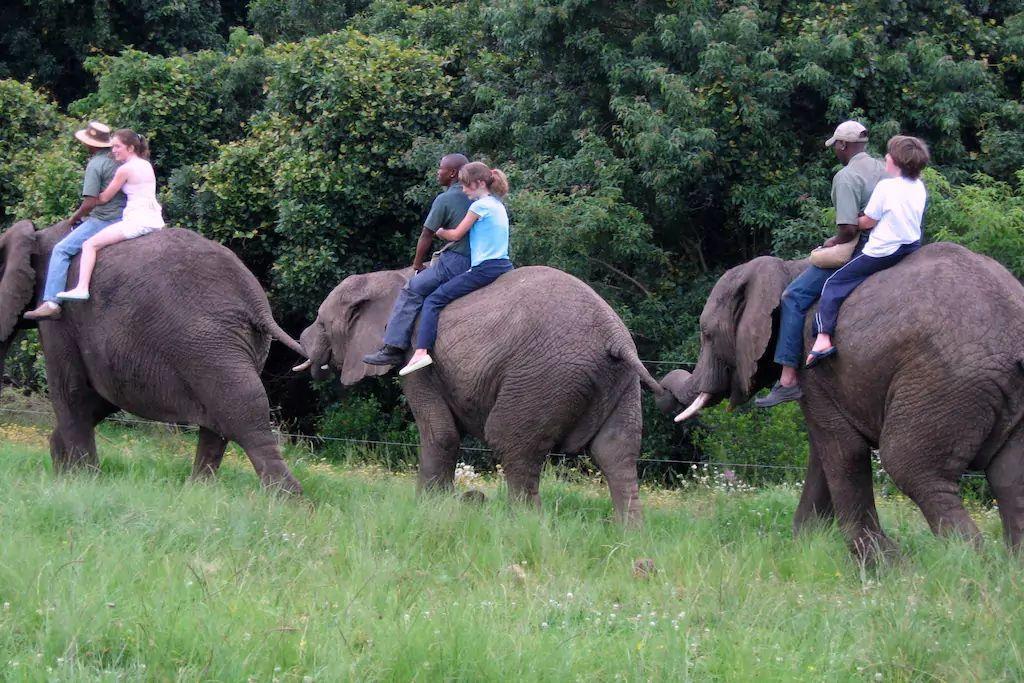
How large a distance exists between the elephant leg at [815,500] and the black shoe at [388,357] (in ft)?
9.26

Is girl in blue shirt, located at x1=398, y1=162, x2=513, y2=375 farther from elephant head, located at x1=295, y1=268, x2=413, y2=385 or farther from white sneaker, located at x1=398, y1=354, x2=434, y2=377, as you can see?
elephant head, located at x1=295, y1=268, x2=413, y2=385

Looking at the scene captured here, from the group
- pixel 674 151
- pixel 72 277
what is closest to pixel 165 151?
pixel 674 151

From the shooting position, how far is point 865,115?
48.2 feet

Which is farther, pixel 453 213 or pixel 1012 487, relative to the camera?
pixel 453 213

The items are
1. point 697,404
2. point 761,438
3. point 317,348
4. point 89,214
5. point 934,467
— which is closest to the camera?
point 934,467

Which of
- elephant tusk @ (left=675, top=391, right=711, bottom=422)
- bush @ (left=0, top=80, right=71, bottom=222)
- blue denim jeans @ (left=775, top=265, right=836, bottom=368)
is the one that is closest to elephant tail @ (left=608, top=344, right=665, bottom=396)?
elephant tusk @ (left=675, top=391, right=711, bottom=422)

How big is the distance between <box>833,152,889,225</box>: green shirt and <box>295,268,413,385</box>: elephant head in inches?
135

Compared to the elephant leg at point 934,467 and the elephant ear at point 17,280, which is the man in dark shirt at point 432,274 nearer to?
the elephant ear at point 17,280

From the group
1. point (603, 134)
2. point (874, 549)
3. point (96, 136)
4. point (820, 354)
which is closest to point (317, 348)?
point (96, 136)

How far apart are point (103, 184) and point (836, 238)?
16.9 feet

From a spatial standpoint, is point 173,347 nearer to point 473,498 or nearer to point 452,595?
point 473,498

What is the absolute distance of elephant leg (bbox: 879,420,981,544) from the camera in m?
6.75

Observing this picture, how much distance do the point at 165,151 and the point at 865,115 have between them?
8.97 m

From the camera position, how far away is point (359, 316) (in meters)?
9.72
